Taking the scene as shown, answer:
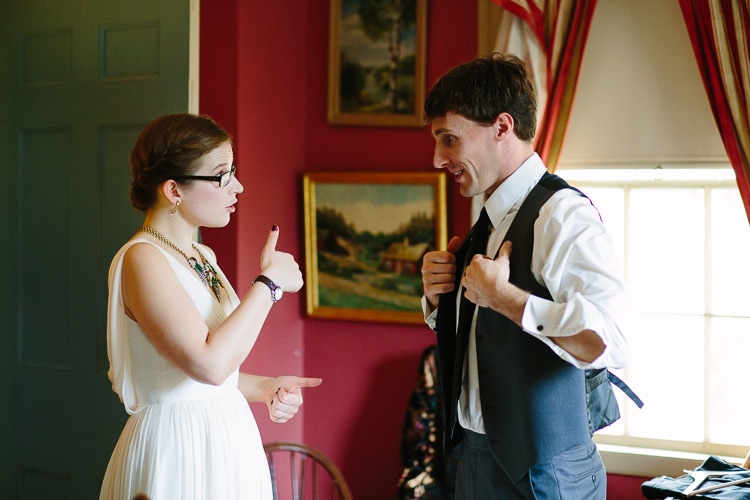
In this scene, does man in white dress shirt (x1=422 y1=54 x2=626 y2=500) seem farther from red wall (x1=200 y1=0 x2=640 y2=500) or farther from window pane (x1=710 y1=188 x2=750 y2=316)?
window pane (x1=710 y1=188 x2=750 y2=316)

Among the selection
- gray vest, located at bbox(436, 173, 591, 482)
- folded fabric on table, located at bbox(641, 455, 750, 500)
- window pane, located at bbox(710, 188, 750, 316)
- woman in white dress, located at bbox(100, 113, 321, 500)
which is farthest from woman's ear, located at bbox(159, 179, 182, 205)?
window pane, located at bbox(710, 188, 750, 316)

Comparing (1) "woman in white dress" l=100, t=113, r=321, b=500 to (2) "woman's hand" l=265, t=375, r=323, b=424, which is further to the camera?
(2) "woman's hand" l=265, t=375, r=323, b=424

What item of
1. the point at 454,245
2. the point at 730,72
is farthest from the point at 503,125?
the point at 730,72

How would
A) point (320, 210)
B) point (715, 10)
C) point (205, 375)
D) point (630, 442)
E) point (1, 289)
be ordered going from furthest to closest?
point (320, 210)
point (630, 442)
point (1, 289)
point (715, 10)
point (205, 375)

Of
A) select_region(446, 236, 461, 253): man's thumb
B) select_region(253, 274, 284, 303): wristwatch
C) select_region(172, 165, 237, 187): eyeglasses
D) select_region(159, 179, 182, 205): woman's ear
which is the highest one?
select_region(172, 165, 237, 187): eyeglasses

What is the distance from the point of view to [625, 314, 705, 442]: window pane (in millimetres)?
3137

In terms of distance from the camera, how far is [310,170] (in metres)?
3.51

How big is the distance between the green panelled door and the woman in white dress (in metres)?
0.82

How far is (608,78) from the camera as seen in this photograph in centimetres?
298

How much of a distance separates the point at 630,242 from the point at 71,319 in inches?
88.3

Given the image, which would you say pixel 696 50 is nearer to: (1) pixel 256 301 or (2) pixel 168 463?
(1) pixel 256 301

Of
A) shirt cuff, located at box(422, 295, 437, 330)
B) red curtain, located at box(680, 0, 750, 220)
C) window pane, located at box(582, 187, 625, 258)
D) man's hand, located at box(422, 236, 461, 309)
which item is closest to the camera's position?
man's hand, located at box(422, 236, 461, 309)

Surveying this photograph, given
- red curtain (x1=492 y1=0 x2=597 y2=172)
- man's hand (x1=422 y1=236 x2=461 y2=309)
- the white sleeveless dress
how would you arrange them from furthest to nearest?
red curtain (x1=492 y1=0 x2=597 y2=172), man's hand (x1=422 y1=236 x2=461 y2=309), the white sleeveless dress

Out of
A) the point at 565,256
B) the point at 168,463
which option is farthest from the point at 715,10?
the point at 168,463
